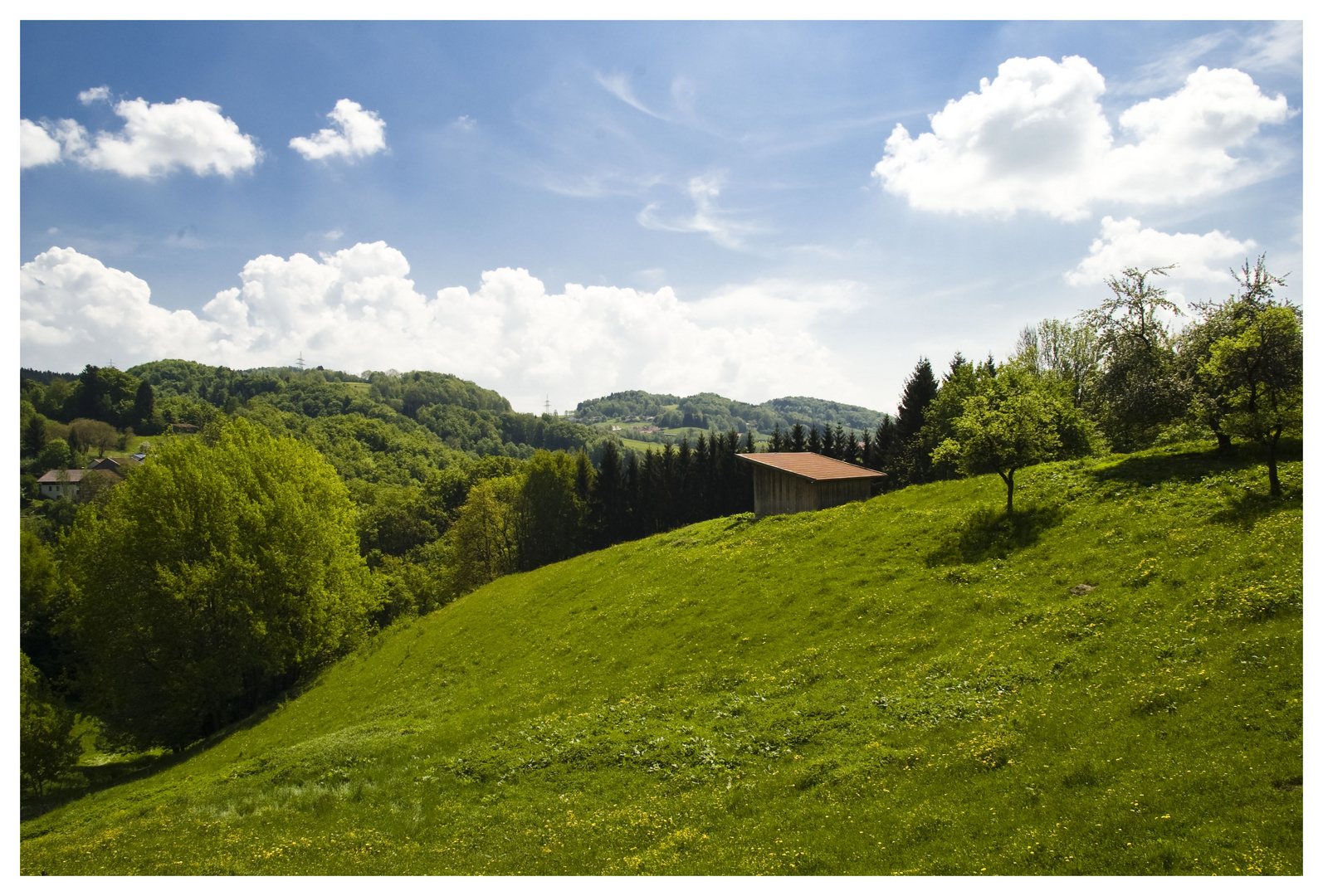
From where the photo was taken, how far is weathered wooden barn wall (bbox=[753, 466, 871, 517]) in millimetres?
46625

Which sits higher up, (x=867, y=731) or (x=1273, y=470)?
(x=1273, y=470)

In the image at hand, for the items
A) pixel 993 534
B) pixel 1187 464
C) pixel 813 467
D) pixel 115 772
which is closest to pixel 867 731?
pixel 993 534

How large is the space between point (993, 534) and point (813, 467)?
2187 centimetres

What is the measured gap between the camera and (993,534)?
29328mm

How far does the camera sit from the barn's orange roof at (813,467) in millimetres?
47500

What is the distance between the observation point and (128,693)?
1451 inches

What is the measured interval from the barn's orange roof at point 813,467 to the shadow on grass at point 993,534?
1590 cm

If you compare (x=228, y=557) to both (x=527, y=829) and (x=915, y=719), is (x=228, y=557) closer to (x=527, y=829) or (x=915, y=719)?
(x=527, y=829)

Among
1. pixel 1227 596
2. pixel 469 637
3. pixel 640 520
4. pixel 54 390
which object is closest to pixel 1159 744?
pixel 1227 596

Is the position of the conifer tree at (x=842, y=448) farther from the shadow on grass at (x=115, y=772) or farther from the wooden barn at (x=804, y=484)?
the shadow on grass at (x=115, y=772)

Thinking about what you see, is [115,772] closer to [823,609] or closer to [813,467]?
[823,609]

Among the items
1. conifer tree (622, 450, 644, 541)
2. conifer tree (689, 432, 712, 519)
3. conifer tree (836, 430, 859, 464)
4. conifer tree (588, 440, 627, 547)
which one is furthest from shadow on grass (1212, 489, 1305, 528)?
conifer tree (588, 440, 627, 547)

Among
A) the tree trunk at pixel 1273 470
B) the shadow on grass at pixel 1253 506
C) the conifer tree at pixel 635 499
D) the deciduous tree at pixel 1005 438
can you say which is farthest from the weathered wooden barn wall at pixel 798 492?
the conifer tree at pixel 635 499
